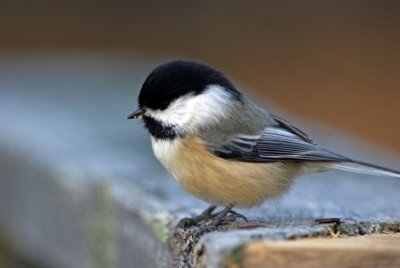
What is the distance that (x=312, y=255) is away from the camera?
1.10 m

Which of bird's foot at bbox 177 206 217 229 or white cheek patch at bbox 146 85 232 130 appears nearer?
bird's foot at bbox 177 206 217 229

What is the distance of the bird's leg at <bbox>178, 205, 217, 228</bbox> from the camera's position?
160 centimetres

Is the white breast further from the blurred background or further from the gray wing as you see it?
the blurred background

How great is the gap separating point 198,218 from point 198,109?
0.33m

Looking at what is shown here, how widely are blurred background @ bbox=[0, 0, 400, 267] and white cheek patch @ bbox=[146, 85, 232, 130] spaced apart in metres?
1.84

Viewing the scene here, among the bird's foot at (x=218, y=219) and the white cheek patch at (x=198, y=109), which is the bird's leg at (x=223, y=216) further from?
the white cheek patch at (x=198, y=109)

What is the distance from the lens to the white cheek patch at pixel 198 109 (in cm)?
199

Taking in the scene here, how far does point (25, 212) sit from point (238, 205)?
0.76 m

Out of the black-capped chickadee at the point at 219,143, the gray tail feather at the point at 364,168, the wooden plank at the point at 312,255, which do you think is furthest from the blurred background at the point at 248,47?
the wooden plank at the point at 312,255

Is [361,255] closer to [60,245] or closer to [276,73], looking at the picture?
[60,245]

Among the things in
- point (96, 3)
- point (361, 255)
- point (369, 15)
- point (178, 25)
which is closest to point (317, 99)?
point (369, 15)

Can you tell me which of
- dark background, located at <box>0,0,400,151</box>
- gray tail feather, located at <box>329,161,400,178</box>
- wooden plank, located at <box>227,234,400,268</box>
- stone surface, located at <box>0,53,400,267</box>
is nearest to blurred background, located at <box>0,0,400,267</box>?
dark background, located at <box>0,0,400,151</box>

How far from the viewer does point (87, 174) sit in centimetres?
213

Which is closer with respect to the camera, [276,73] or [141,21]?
[276,73]
